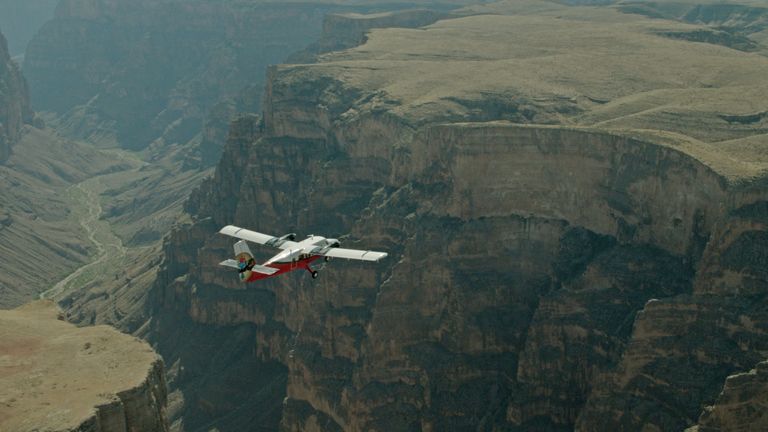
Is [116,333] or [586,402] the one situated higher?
[116,333]

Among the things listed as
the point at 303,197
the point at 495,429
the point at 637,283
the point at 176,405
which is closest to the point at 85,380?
the point at 495,429

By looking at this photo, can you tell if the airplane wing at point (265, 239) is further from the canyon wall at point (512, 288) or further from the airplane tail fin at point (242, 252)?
the canyon wall at point (512, 288)

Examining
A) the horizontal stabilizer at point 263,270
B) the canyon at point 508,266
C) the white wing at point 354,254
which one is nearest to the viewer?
the white wing at point 354,254

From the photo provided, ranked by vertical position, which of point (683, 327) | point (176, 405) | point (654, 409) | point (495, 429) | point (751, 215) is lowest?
point (176, 405)

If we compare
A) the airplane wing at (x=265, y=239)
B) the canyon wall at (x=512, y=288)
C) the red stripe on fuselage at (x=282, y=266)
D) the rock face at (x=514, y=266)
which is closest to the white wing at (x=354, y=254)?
the red stripe on fuselage at (x=282, y=266)

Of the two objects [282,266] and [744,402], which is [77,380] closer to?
[282,266]

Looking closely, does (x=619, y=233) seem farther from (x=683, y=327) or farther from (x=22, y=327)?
(x=22, y=327)

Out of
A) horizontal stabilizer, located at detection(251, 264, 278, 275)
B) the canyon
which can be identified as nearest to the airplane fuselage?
horizontal stabilizer, located at detection(251, 264, 278, 275)

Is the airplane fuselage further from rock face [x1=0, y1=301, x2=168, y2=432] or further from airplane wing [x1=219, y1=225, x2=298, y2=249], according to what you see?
rock face [x1=0, y1=301, x2=168, y2=432]
